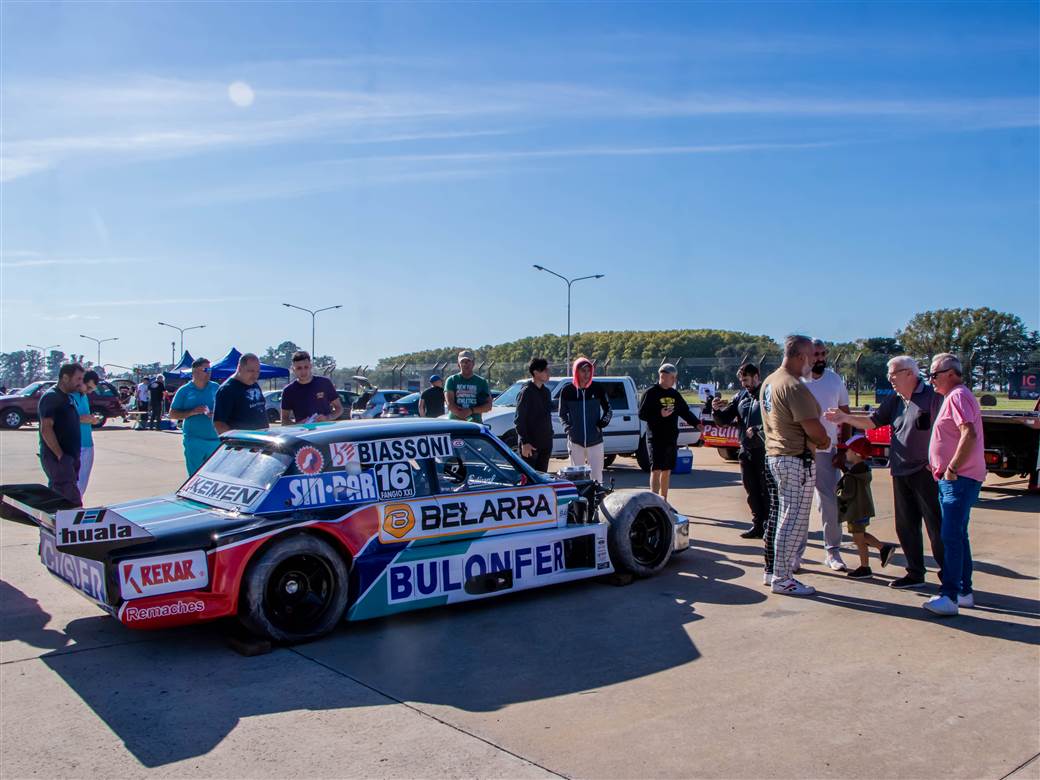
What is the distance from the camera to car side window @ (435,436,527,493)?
594 centimetres

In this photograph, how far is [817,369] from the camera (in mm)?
6965

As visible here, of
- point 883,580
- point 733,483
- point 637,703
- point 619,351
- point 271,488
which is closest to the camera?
point 637,703

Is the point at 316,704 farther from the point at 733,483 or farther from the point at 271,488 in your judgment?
the point at 733,483

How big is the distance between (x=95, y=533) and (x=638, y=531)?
387 cm

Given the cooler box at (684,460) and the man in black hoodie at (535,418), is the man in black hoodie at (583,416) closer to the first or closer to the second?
the man in black hoodie at (535,418)

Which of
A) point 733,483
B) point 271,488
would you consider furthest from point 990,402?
point 271,488

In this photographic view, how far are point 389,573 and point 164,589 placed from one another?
1307 millimetres

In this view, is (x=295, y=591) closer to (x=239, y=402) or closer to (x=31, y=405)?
(x=239, y=402)

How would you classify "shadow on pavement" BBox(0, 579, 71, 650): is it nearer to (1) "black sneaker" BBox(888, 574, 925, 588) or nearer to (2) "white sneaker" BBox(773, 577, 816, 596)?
(2) "white sneaker" BBox(773, 577, 816, 596)

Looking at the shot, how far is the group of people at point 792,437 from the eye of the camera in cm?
560

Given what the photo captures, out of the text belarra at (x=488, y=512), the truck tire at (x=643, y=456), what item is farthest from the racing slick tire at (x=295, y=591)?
the truck tire at (x=643, y=456)

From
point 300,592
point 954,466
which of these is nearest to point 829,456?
point 954,466

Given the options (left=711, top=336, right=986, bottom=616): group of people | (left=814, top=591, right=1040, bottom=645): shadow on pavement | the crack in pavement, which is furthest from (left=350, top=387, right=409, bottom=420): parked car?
the crack in pavement

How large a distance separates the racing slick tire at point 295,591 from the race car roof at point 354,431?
2.41 feet
